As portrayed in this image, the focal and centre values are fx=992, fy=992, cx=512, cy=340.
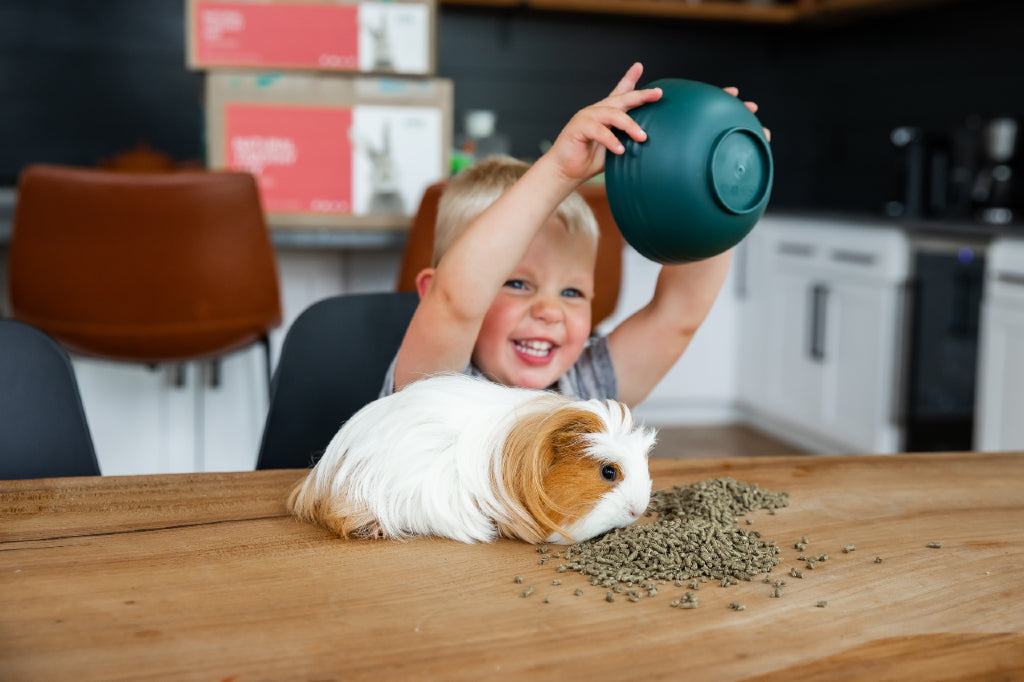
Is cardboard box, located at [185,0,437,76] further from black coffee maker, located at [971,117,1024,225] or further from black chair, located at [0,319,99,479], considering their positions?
black coffee maker, located at [971,117,1024,225]

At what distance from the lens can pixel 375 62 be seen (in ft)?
8.30

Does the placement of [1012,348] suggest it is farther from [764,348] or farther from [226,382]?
[226,382]

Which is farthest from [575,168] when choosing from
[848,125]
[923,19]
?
[848,125]

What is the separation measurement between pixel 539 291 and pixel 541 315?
0.03 meters

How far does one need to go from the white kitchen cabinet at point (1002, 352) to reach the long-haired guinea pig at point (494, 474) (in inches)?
92.4

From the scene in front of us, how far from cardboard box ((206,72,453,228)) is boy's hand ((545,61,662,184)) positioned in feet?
5.51

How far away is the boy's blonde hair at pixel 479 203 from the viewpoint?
108cm

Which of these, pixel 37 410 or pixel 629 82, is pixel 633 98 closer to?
pixel 629 82

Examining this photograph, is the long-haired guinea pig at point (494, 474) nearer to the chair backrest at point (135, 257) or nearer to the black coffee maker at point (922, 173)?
the chair backrest at point (135, 257)

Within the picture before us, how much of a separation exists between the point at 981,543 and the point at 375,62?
6.97 feet

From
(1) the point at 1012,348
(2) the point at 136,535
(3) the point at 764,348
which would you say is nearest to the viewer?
(2) the point at 136,535

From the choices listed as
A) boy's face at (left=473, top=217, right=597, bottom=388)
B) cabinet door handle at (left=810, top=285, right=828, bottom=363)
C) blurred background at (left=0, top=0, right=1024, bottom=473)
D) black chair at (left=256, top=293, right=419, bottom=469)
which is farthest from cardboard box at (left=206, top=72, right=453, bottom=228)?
cabinet door handle at (left=810, top=285, right=828, bottom=363)

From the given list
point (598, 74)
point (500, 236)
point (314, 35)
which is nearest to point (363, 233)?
point (314, 35)

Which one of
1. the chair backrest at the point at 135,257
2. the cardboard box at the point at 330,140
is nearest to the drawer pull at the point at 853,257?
the cardboard box at the point at 330,140
